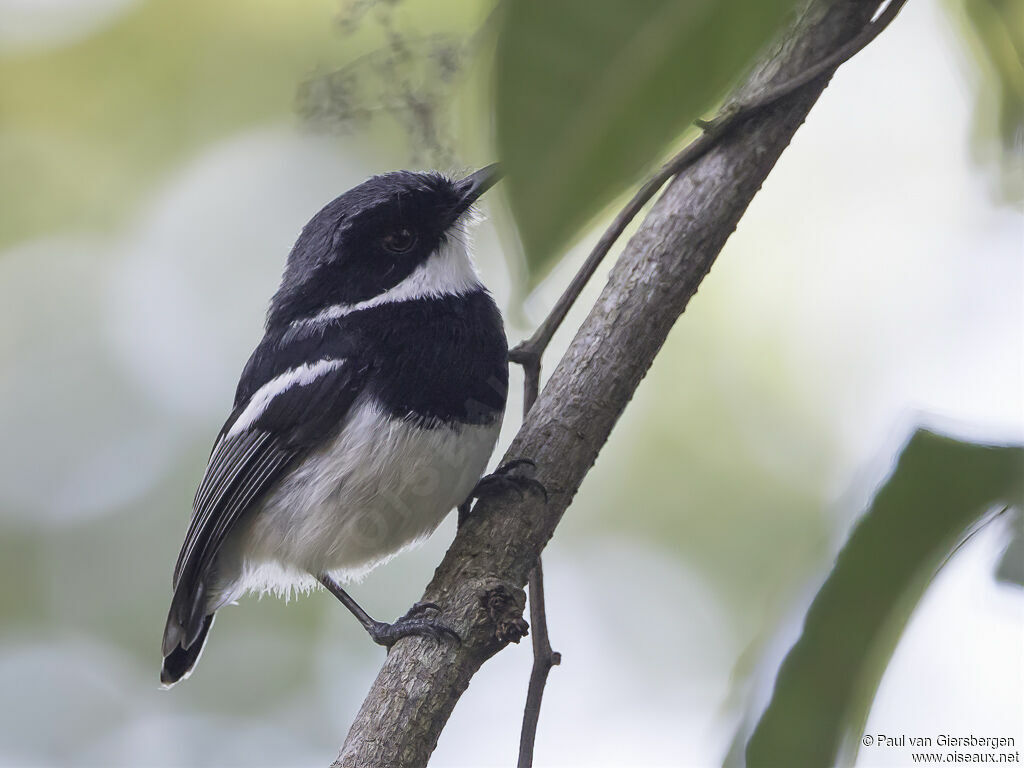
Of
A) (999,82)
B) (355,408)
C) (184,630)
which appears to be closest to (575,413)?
(355,408)

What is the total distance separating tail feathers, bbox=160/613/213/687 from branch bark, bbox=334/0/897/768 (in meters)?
0.96

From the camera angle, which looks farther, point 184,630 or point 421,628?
point 184,630

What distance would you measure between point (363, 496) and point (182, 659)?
725mm

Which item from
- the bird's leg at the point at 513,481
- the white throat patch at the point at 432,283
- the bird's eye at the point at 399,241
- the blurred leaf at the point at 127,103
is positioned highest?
the blurred leaf at the point at 127,103

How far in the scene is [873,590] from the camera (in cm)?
85

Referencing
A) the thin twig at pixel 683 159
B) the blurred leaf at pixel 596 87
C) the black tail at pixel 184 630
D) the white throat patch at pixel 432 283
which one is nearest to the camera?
the blurred leaf at pixel 596 87

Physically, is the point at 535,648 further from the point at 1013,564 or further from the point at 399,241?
the point at 399,241

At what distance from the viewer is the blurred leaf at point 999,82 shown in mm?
836

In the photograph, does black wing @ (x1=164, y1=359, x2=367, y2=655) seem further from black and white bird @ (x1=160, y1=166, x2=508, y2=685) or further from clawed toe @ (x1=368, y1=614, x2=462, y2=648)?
clawed toe @ (x1=368, y1=614, x2=462, y2=648)

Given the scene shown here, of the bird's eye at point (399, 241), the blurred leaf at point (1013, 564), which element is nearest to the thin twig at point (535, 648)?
the bird's eye at point (399, 241)

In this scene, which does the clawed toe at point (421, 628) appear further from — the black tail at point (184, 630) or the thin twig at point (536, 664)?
the black tail at point (184, 630)

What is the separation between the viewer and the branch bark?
46.4 inches

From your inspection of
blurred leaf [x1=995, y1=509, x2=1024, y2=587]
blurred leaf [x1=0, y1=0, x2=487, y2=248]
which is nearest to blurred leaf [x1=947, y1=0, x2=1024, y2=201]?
blurred leaf [x1=995, y1=509, x2=1024, y2=587]

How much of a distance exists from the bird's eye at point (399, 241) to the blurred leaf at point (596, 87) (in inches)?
46.7
